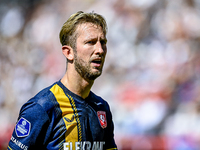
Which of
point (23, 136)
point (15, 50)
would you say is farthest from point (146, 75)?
point (23, 136)

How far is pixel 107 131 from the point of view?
7.84 feet

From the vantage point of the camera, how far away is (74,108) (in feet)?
7.07

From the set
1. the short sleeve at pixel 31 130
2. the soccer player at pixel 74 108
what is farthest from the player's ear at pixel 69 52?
the short sleeve at pixel 31 130

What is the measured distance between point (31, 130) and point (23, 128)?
62 millimetres

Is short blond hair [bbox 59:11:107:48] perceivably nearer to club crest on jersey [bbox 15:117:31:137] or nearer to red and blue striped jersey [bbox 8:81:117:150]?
red and blue striped jersey [bbox 8:81:117:150]

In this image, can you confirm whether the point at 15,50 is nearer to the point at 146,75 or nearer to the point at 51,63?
the point at 51,63

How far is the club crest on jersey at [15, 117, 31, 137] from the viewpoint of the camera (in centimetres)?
191

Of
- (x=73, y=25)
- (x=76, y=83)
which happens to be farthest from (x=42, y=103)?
(x=73, y=25)

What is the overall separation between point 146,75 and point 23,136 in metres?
4.09

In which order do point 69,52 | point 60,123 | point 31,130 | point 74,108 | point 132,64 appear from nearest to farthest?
1. point 31,130
2. point 60,123
3. point 74,108
4. point 69,52
5. point 132,64

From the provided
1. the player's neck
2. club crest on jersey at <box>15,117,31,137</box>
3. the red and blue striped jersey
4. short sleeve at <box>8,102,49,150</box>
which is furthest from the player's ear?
club crest on jersey at <box>15,117,31,137</box>

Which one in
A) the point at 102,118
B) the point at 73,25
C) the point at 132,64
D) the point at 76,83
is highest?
the point at 132,64

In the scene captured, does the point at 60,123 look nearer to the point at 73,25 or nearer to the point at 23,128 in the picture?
the point at 23,128

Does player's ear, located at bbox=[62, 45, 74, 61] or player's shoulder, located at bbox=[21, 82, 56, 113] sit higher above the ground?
player's ear, located at bbox=[62, 45, 74, 61]
